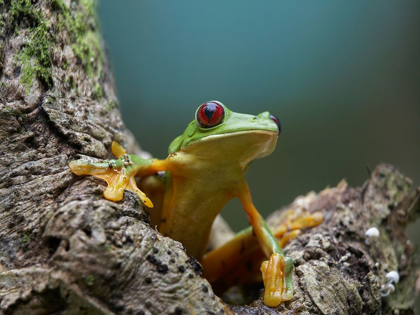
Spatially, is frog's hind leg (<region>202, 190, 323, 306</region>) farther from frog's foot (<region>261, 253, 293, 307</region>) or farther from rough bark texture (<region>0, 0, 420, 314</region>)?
frog's foot (<region>261, 253, 293, 307</region>)

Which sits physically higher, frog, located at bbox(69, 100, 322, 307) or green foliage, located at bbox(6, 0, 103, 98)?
green foliage, located at bbox(6, 0, 103, 98)

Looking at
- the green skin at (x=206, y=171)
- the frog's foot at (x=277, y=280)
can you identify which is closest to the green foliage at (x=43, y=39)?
the green skin at (x=206, y=171)

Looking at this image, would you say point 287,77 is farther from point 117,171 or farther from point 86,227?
point 86,227

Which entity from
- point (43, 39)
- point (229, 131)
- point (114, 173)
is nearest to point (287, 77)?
point (229, 131)

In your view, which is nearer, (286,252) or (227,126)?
(227,126)

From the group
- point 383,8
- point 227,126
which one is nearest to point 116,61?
point 383,8

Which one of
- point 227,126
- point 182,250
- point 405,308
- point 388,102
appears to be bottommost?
point 405,308

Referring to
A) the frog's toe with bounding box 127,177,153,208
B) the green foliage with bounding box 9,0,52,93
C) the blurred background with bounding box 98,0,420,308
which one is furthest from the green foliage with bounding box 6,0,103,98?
the blurred background with bounding box 98,0,420,308

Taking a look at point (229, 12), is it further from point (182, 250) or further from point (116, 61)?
point (182, 250)
